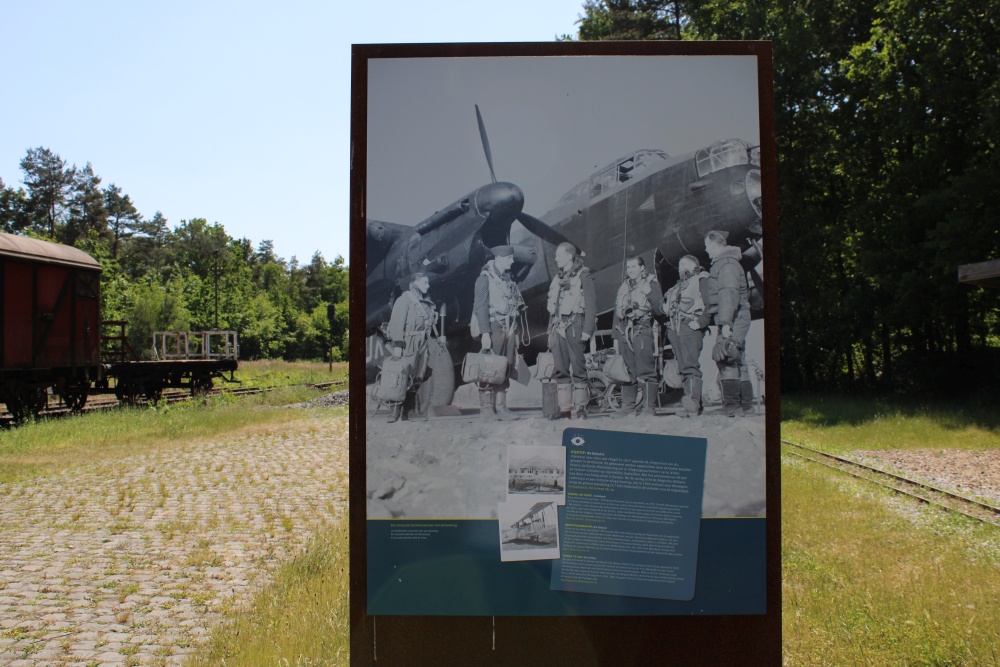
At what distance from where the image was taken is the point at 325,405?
2484cm

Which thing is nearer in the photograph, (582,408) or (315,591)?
(582,408)

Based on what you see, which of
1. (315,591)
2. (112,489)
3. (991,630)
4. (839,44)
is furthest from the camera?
(839,44)

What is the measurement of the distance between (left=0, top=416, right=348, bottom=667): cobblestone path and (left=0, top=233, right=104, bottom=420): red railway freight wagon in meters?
6.25

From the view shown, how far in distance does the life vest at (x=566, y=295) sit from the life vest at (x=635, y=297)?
0.17m

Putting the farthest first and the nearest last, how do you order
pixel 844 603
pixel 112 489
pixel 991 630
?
pixel 112 489
pixel 844 603
pixel 991 630

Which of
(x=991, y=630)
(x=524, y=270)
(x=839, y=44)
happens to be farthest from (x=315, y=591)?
(x=839, y=44)

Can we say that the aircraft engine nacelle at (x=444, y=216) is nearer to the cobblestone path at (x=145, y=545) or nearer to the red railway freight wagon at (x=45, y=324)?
the cobblestone path at (x=145, y=545)

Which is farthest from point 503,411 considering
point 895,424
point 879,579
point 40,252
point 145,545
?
point 40,252

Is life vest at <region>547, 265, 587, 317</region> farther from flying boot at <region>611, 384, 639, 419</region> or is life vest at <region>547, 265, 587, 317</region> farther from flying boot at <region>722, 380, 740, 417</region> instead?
flying boot at <region>722, 380, 740, 417</region>

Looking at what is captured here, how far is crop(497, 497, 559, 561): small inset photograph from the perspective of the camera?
354cm

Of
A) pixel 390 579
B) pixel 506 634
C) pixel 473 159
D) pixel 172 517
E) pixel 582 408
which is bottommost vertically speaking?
pixel 172 517

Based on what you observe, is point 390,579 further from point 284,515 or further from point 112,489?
point 112,489

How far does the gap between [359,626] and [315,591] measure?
2665mm

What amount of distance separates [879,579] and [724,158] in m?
4.22
